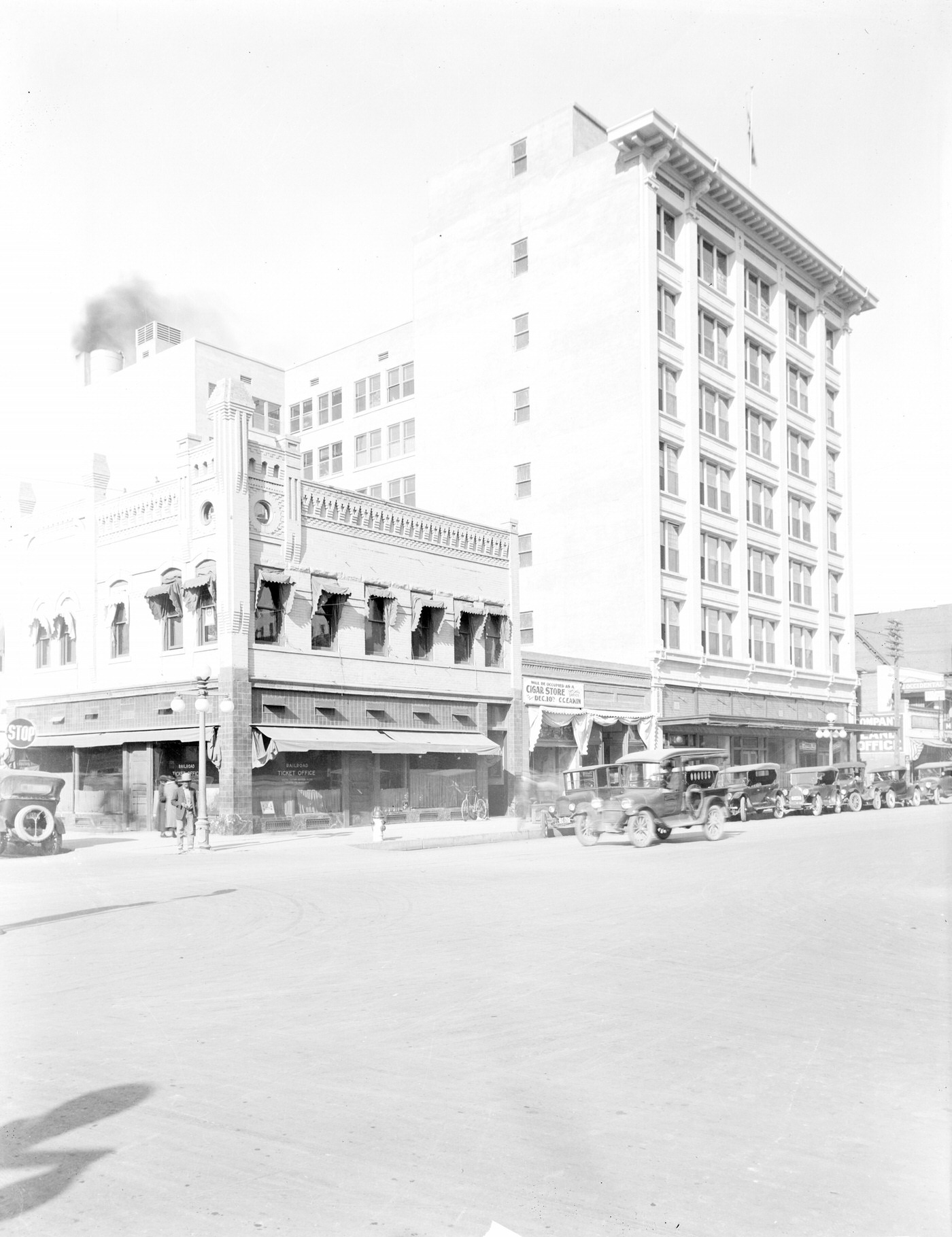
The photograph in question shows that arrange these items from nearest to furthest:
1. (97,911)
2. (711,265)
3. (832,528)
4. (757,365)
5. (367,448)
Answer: (97,911) < (711,265) < (757,365) < (367,448) < (832,528)

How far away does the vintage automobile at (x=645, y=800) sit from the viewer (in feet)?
82.8

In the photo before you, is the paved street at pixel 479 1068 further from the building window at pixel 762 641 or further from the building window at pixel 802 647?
the building window at pixel 802 647

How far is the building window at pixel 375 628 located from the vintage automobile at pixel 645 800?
725cm

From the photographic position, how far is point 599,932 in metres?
12.2

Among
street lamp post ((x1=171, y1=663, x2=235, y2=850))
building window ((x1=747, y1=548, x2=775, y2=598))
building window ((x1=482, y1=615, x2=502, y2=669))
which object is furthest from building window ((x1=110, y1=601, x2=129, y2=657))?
building window ((x1=747, y1=548, x2=775, y2=598))

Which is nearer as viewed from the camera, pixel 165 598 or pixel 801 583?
pixel 165 598

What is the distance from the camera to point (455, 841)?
27797 mm

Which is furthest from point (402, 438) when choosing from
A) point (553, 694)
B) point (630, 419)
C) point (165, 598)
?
point (165, 598)

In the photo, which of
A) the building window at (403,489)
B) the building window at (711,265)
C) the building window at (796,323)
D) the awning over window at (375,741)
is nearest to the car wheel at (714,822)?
the awning over window at (375,741)

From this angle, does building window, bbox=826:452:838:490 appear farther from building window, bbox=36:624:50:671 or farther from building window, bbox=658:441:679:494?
building window, bbox=36:624:50:671

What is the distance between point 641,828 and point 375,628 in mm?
13387

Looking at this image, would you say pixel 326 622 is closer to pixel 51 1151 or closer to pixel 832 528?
pixel 51 1151

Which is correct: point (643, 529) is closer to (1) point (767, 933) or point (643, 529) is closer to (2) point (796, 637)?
(2) point (796, 637)

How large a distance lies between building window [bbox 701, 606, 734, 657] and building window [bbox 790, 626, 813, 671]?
654cm
